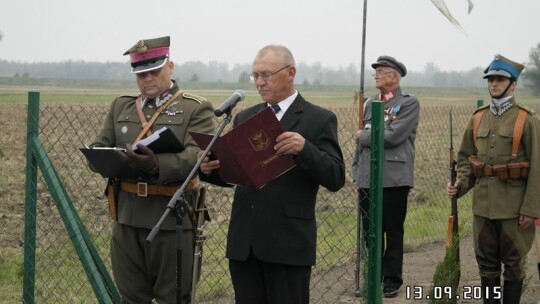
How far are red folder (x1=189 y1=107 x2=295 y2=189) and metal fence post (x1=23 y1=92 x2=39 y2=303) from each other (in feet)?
6.13

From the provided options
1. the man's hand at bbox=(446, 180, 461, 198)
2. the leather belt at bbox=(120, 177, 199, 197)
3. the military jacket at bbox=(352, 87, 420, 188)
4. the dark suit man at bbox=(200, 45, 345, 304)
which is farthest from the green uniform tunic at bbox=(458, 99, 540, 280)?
the leather belt at bbox=(120, 177, 199, 197)

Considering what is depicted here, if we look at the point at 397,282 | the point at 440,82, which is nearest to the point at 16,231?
the point at 397,282

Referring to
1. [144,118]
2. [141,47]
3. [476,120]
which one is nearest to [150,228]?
[144,118]

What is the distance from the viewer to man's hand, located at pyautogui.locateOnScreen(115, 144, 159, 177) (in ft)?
15.7

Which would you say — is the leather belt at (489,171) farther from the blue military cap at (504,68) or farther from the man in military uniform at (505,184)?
the blue military cap at (504,68)

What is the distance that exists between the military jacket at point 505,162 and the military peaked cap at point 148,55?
2.76 metres

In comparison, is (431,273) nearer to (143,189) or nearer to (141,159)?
(143,189)

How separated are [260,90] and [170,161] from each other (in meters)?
0.73

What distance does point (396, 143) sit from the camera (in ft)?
24.3

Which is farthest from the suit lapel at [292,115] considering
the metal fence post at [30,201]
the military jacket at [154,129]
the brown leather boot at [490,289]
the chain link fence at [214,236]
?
the brown leather boot at [490,289]

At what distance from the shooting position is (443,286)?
6.45 meters

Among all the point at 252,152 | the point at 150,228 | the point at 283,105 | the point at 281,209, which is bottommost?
the point at 150,228

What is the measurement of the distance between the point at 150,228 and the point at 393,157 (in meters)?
2.93

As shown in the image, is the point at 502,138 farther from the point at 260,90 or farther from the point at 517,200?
the point at 260,90
